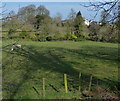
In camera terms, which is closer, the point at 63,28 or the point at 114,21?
the point at 114,21

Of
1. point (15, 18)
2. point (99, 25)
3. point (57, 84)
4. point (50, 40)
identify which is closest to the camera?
point (15, 18)

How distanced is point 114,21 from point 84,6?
3.01 ft

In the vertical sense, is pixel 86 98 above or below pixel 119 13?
below

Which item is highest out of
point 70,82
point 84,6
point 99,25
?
point 84,6

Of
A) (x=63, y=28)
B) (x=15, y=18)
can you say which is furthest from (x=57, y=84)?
(x=63, y=28)

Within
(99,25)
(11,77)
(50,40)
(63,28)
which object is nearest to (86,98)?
(99,25)

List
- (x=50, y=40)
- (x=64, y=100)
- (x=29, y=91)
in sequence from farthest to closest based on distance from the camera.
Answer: (x=50, y=40)
(x=29, y=91)
(x=64, y=100)

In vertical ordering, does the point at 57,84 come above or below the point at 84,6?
below

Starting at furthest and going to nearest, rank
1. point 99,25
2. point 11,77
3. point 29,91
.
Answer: point 11,77 < point 29,91 < point 99,25

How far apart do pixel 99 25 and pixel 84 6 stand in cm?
75

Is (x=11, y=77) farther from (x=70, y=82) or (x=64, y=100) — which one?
(x=64, y=100)

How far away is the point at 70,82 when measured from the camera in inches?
339

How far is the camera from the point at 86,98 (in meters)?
6.52

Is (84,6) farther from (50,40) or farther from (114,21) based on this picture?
(50,40)
